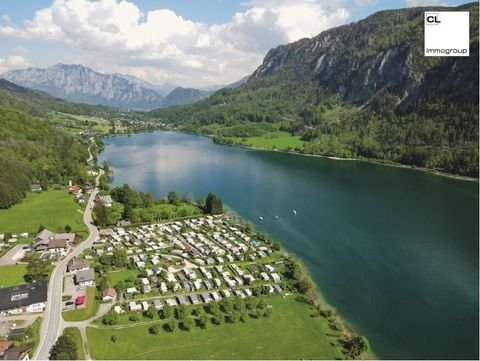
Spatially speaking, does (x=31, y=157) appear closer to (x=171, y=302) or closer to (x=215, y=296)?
(x=171, y=302)

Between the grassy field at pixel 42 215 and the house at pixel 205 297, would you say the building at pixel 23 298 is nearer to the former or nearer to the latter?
the house at pixel 205 297

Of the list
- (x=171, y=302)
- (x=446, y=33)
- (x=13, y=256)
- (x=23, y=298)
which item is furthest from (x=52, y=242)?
(x=446, y=33)

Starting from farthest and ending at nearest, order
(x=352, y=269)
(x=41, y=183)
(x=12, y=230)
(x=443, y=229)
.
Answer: (x=41, y=183)
(x=443, y=229)
(x=12, y=230)
(x=352, y=269)

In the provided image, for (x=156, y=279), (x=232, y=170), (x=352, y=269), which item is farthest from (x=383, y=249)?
(x=232, y=170)

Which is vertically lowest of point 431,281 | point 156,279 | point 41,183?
point 431,281

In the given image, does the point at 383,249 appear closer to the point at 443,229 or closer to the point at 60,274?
the point at 443,229

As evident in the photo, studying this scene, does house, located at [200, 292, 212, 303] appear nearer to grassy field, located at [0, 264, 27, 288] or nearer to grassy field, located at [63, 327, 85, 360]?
grassy field, located at [63, 327, 85, 360]
